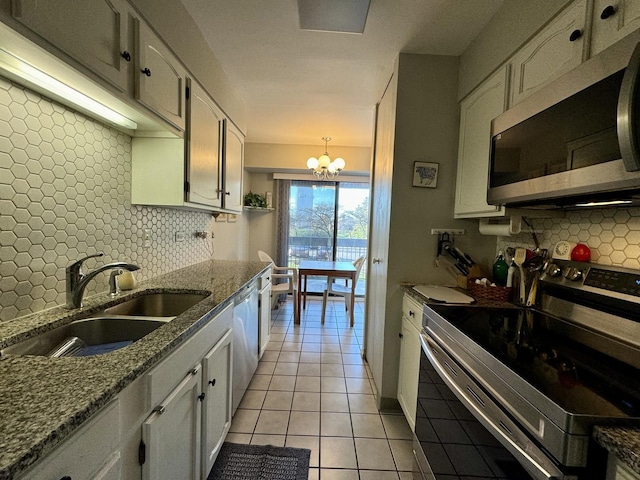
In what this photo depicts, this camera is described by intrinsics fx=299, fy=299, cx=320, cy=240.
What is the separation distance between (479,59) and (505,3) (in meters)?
0.28

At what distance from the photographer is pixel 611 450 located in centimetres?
60

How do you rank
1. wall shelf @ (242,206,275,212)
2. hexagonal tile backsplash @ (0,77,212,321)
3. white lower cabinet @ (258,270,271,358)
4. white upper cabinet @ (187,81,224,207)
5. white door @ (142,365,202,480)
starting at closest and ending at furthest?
white door @ (142,365,202,480) < hexagonal tile backsplash @ (0,77,212,321) < white upper cabinet @ (187,81,224,207) < white lower cabinet @ (258,270,271,358) < wall shelf @ (242,206,275,212)

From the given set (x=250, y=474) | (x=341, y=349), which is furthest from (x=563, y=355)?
(x=341, y=349)

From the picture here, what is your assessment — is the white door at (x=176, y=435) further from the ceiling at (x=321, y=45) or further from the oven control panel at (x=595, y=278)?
the ceiling at (x=321, y=45)

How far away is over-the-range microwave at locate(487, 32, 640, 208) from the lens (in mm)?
756

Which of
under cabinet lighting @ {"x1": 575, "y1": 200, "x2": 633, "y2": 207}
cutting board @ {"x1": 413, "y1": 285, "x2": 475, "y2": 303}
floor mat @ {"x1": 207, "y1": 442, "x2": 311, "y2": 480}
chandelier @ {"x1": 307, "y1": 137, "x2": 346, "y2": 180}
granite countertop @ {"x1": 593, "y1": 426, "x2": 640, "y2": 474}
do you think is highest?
chandelier @ {"x1": 307, "y1": 137, "x2": 346, "y2": 180}

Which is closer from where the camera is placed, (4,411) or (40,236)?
(4,411)

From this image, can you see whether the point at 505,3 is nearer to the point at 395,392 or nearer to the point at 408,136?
the point at 408,136

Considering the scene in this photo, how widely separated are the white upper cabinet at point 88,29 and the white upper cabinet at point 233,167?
51.4 inches

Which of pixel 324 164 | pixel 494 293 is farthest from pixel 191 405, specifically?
pixel 324 164

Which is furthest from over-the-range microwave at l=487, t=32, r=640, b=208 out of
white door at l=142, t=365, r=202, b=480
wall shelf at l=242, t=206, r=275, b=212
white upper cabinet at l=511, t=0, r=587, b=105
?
wall shelf at l=242, t=206, r=275, b=212

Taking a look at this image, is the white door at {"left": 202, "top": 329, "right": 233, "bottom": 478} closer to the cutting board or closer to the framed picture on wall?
the cutting board

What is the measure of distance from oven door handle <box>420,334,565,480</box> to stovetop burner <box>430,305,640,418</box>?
0.16 metres

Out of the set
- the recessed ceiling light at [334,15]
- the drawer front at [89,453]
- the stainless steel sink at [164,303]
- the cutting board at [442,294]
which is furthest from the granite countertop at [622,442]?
the recessed ceiling light at [334,15]
